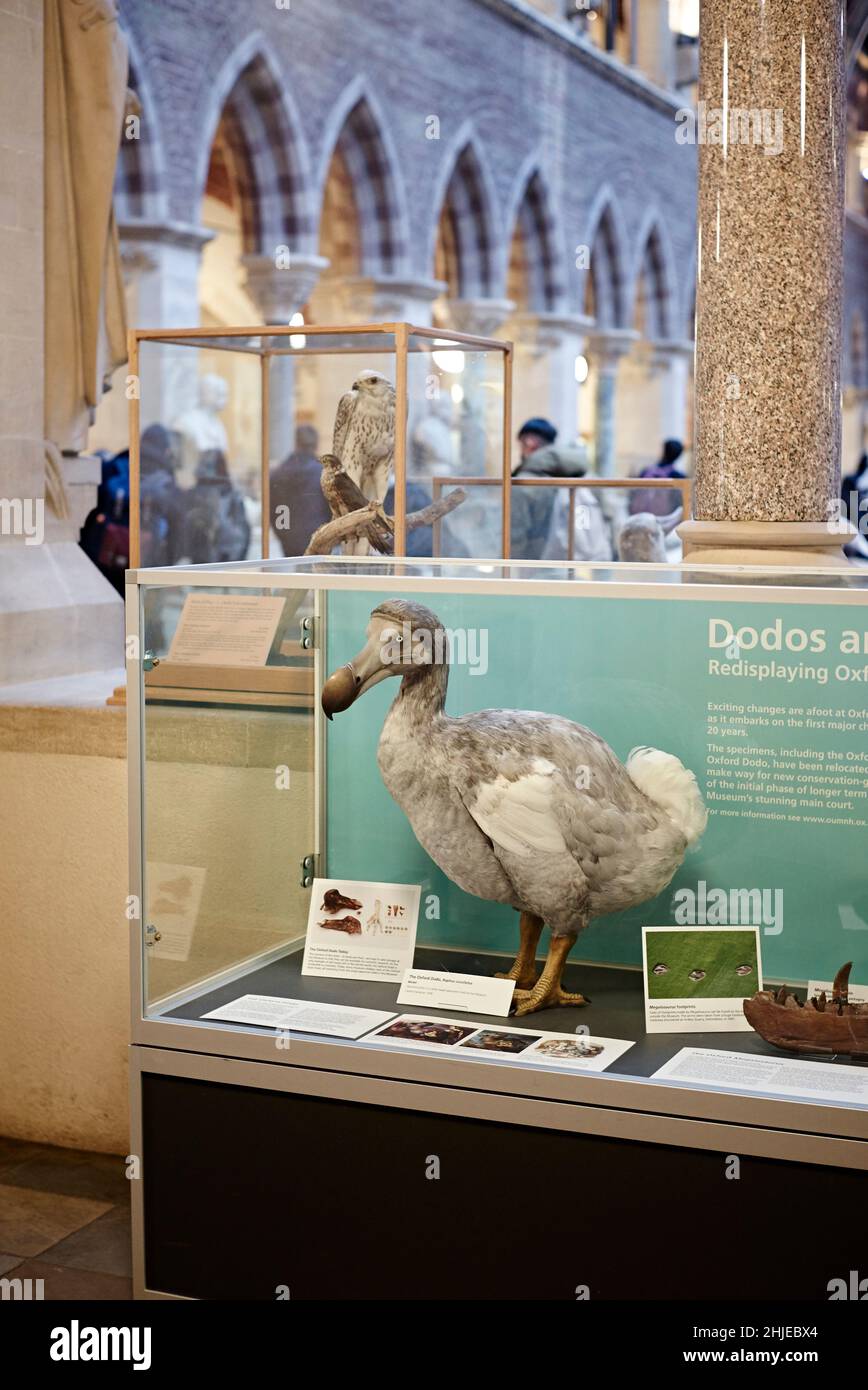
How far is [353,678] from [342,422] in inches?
47.9

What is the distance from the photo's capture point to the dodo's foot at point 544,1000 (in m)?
3.06

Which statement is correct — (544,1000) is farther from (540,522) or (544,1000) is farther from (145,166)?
(145,166)

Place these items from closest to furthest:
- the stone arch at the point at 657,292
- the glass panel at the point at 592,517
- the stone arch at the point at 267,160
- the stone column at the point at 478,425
→ the stone column at the point at 478,425
the glass panel at the point at 592,517
the stone arch at the point at 267,160
the stone arch at the point at 657,292

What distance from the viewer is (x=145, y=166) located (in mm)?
11977

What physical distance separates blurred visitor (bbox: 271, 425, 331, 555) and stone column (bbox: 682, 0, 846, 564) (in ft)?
3.06

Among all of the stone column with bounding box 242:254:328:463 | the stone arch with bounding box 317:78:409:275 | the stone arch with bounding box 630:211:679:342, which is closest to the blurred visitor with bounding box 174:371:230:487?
the stone column with bounding box 242:254:328:463

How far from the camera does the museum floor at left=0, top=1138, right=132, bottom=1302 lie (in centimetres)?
351

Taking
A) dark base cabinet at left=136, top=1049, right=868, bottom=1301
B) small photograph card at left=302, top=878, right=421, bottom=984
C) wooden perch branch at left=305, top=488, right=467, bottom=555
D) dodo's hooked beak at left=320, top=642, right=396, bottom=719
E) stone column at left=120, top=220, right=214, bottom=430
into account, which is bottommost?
dark base cabinet at left=136, top=1049, right=868, bottom=1301

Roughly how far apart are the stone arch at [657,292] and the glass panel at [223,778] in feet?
67.6

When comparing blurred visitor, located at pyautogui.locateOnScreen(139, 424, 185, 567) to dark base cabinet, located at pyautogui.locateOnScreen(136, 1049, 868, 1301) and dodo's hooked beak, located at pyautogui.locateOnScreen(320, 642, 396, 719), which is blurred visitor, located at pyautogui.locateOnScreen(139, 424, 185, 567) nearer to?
dodo's hooked beak, located at pyautogui.locateOnScreen(320, 642, 396, 719)

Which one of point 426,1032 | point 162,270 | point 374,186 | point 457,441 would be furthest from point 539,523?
point 374,186

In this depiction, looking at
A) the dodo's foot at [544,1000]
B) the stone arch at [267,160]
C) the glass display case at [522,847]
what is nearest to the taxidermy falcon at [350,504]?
the glass display case at [522,847]

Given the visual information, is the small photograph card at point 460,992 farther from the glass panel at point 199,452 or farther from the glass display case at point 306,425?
the glass panel at point 199,452
